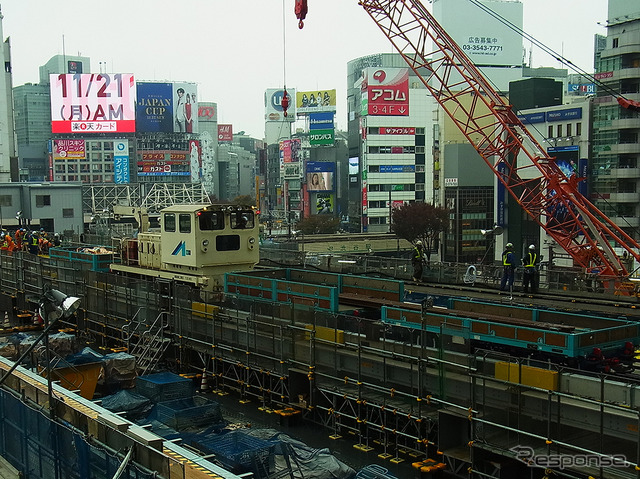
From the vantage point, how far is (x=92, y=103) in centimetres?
13362

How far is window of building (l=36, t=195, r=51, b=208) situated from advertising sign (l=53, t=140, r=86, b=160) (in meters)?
62.6

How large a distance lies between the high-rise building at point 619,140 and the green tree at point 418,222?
849 inches

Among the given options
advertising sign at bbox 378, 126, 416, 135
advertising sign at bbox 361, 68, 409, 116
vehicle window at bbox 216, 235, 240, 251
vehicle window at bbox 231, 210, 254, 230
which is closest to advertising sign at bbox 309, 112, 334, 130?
advertising sign at bbox 361, 68, 409, 116

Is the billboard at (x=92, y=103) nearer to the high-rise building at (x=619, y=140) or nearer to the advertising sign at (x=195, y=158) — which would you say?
the advertising sign at (x=195, y=158)

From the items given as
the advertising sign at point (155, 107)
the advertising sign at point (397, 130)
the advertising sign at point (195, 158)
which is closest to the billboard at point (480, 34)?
the advertising sign at point (397, 130)

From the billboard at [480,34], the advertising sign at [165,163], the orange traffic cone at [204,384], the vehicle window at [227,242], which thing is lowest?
the orange traffic cone at [204,384]

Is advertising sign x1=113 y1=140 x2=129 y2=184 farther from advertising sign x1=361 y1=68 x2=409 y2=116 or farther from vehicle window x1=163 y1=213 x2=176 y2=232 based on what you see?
vehicle window x1=163 y1=213 x2=176 y2=232

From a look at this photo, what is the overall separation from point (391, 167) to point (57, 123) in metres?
63.7

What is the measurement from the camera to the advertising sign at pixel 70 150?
134 m

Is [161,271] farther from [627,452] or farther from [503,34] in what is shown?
[503,34]

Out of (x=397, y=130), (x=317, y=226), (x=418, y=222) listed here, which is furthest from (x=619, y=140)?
(x=397, y=130)

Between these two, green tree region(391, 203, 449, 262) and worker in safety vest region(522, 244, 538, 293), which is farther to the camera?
green tree region(391, 203, 449, 262)

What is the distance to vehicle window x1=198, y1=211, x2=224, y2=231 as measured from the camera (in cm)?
2452

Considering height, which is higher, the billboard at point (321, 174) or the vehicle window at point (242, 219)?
the billboard at point (321, 174)
